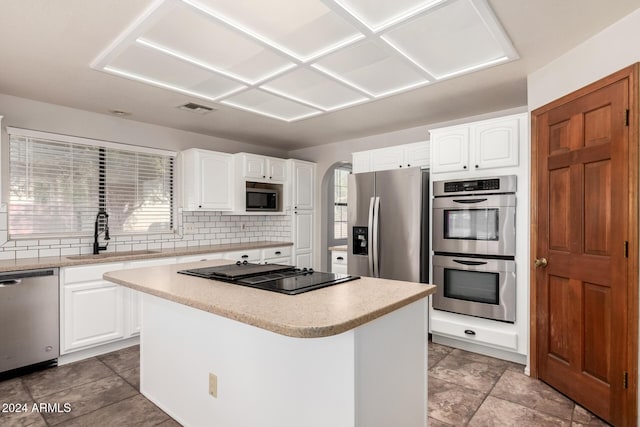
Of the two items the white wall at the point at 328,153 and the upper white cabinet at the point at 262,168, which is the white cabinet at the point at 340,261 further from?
the upper white cabinet at the point at 262,168

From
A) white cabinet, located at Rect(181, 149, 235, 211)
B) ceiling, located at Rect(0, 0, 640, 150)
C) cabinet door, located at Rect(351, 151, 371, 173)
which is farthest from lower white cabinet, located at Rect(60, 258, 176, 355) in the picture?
cabinet door, located at Rect(351, 151, 371, 173)

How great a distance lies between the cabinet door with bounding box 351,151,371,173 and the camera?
13.6ft

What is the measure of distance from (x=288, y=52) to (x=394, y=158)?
6.44 feet

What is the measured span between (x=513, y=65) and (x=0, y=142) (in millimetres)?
4198

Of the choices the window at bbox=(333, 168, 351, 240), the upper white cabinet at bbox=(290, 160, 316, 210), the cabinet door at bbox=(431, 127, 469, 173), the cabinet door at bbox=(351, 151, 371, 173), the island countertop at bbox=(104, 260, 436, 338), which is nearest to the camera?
the island countertop at bbox=(104, 260, 436, 338)

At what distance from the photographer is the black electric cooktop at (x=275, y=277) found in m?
1.74

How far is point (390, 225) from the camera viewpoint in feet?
12.0

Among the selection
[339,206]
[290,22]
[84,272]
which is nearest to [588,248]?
[290,22]

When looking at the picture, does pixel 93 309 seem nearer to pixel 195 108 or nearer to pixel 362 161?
pixel 195 108

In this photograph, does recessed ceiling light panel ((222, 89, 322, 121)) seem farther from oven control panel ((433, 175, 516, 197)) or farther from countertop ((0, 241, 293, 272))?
countertop ((0, 241, 293, 272))

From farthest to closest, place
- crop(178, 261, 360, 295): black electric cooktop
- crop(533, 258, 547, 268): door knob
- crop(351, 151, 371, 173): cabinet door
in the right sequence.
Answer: crop(351, 151, 371, 173): cabinet door, crop(533, 258, 547, 268): door knob, crop(178, 261, 360, 295): black electric cooktop

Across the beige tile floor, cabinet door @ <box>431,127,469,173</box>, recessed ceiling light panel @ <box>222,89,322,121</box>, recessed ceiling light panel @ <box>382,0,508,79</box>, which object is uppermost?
recessed ceiling light panel @ <box>382,0,508,79</box>

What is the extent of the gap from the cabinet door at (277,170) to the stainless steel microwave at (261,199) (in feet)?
0.61

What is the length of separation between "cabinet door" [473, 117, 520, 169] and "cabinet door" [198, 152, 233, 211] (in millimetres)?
2896
